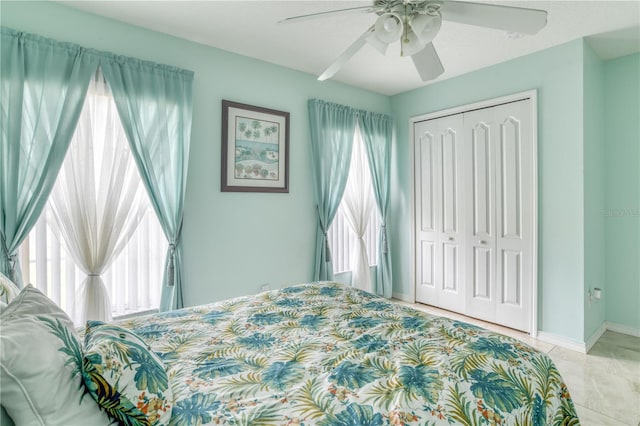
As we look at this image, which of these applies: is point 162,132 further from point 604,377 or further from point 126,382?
point 604,377

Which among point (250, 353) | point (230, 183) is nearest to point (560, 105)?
point (230, 183)

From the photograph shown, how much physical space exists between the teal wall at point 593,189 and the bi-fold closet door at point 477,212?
0.43 metres

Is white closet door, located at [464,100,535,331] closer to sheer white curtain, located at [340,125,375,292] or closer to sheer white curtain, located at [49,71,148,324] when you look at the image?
sheer white curtain, located at [340,125,375,292]

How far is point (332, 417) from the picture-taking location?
1.04m

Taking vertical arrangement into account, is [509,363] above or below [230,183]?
below

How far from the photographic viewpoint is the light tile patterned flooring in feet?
7.11

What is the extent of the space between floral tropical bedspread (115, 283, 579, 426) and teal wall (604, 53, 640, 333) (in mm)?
2823

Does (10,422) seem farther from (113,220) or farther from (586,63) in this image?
(586,63)

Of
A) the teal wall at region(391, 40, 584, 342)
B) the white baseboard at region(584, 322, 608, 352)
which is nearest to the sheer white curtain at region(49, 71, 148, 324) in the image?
the teal wall at region(391, 40, 584, 342)

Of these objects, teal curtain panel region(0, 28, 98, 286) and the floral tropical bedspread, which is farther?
teal curtain panel region(0, 28, 98, 286)

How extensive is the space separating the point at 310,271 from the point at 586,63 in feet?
11.0

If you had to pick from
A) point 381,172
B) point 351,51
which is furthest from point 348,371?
point 381,172

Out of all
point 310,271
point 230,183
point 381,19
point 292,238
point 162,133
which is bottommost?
point 310,271

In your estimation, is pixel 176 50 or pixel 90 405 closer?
pixel 90 405
